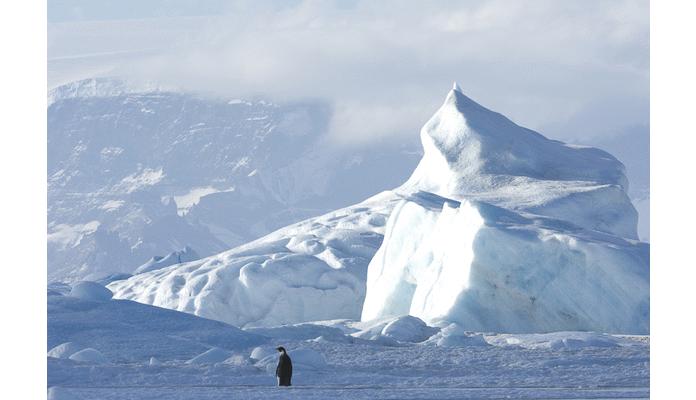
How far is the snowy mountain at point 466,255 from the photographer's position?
114 feet

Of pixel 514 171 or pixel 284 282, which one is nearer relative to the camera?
pixel 514 171

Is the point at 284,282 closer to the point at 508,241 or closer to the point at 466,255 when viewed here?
the point at 466,255

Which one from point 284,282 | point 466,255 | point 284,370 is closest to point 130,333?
point 284,370

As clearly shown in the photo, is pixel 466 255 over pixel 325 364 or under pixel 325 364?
over

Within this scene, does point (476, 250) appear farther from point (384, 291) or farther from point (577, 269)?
point (384, 291)

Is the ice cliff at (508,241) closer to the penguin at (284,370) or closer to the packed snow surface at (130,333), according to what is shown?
the packed snow surface at (130,333)

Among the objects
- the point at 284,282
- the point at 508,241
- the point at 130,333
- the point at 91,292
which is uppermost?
the point at 508,241

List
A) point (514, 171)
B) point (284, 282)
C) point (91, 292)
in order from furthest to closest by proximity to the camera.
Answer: point (284, 282) < point (514, 171) < point (91, 292)

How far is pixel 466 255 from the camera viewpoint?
35.8 metres

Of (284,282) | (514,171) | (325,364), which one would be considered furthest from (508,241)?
(284,282)

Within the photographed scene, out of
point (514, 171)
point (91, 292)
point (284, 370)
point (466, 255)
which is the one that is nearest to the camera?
point (284, 370)

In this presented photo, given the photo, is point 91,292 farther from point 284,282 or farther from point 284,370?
point 284,370

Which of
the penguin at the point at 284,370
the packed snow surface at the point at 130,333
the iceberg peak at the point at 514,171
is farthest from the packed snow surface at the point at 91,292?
the penguin at the point at 284,370
